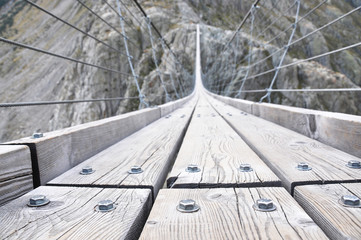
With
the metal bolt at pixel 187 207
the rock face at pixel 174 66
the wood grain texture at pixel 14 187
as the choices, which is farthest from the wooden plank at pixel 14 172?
the rock face at pixel 174 66

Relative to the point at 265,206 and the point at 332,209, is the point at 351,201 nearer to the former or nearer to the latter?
the point at 332,209

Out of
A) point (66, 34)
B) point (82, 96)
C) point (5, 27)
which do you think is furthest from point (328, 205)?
point (5, 27)

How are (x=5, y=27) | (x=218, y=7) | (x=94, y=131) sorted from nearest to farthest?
(x=94, y=131) < (x=218, y=7) < (x=5, y=27)

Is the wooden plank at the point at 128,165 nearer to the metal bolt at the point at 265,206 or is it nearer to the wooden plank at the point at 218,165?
the wooden plank at the point at 218,165

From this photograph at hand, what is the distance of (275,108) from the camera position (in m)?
1.63

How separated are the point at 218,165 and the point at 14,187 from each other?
53 cm

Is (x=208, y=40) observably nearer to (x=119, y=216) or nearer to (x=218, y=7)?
(x=218, y=7)

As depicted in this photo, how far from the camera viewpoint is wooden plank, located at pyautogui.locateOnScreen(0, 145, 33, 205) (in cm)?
57

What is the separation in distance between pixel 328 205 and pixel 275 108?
119 cm

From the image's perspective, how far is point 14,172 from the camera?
601 mm

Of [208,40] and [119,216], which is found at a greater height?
[208,40]

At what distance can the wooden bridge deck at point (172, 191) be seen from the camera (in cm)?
45

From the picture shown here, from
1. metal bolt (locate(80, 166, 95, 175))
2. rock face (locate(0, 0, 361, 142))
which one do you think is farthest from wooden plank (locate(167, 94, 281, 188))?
rock face (locate(0, 0, 361, 142))

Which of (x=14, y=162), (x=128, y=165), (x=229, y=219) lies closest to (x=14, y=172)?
(x=14, y=162)
